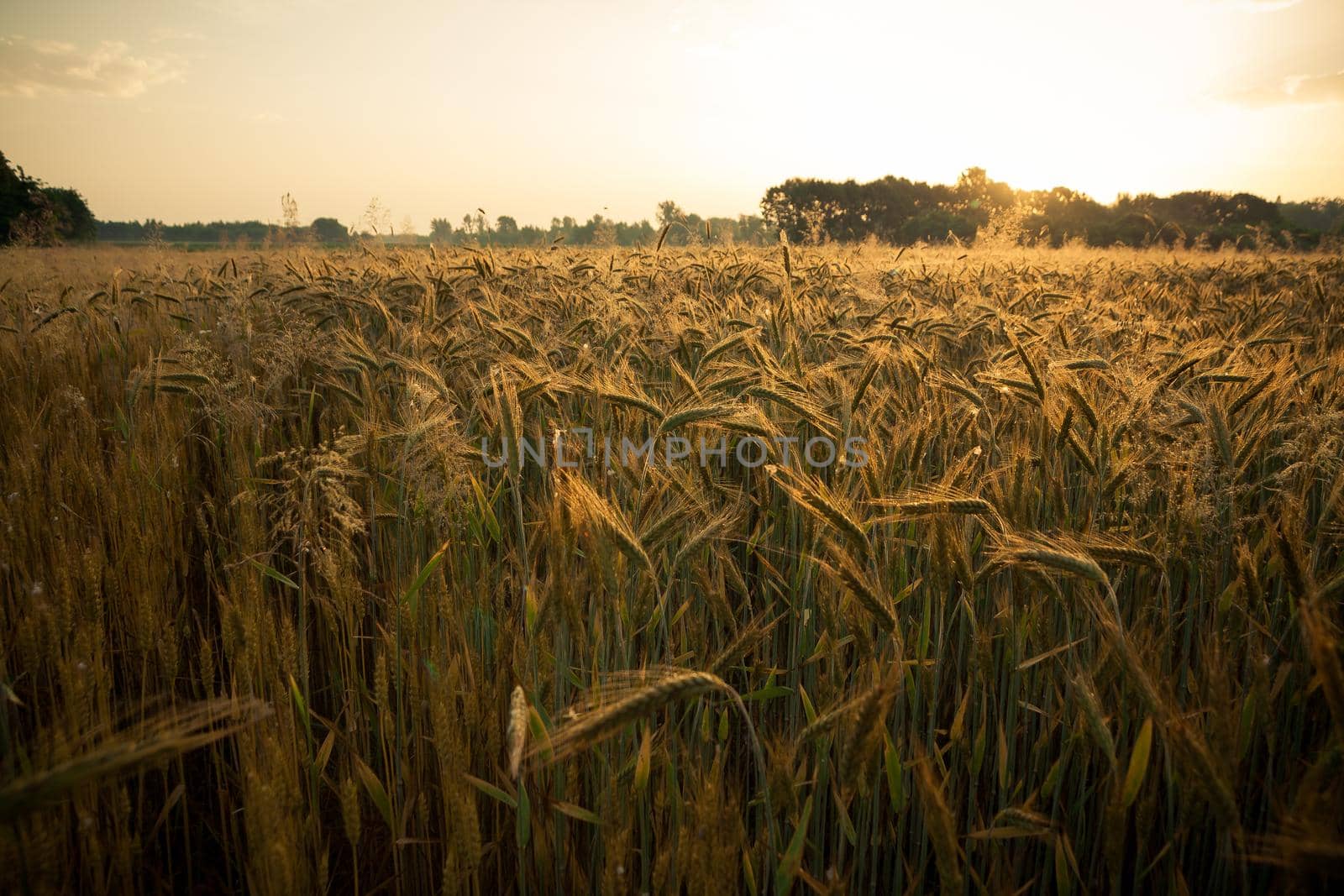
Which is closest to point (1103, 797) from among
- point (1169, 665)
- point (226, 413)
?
point (1169, 665)

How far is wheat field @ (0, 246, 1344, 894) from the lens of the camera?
1.09 meters

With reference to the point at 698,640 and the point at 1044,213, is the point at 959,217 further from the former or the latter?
the point at 698,640

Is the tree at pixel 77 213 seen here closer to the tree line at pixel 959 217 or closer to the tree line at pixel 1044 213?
the tree line at pixel 959 217

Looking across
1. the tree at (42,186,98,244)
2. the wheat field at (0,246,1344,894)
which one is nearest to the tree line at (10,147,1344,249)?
the tree at (42,186,98,244)

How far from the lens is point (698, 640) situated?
1623 millimetres

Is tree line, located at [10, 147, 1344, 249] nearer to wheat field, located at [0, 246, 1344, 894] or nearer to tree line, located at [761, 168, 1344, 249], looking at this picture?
tree line, located at [761, 168, 1344, 249]

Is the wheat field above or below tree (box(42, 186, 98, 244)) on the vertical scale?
below

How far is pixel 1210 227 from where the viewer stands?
30.1 m

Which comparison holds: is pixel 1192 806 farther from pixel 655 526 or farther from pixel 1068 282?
pixel 1068 282

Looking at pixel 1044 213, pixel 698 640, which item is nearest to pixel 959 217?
pixel 1044 213

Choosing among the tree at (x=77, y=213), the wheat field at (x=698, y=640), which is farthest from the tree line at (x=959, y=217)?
the wheat field at (x=698, y=640)

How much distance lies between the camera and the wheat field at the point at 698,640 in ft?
3.59

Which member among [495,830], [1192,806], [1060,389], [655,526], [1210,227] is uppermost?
[1210,227]

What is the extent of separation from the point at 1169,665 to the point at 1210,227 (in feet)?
123
